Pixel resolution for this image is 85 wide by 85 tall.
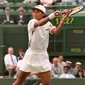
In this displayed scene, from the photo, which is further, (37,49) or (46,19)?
(37,49)

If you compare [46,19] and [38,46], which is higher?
[46,19]

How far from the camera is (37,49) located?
680 centimetres

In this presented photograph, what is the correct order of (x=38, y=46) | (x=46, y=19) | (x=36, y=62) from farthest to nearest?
(x=36, y=62) < (x=38, y=46) < (x=46, y=19)

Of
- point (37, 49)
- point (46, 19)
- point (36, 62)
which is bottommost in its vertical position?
point (36, 62)

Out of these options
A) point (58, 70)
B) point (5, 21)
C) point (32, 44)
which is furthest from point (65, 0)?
point (32, 44)

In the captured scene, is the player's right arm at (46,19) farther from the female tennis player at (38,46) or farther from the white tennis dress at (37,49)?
the white tennis dress at (37,49)

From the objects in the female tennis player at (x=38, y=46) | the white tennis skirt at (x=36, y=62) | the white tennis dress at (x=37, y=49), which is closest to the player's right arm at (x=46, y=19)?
the female tennis player at (x=38, y=46)

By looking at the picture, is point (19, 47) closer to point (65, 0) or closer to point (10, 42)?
point (10, 42)

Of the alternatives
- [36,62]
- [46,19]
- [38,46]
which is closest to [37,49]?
[38,46]

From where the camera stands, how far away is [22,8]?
13.5m

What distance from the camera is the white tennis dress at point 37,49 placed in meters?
6.70

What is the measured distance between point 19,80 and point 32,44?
0.63 m

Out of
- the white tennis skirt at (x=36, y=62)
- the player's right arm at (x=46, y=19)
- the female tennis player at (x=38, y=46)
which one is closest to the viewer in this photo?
the player's right arm at (x=46, y=19)

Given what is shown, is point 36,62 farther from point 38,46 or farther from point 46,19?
point 46,19
